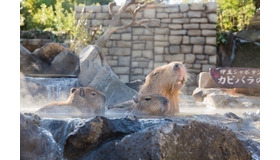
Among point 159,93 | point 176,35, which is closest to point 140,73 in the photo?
point 176,35

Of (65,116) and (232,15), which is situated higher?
(232,15)

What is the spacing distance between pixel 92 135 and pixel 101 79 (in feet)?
11.3

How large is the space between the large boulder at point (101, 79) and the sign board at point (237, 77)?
143 cm

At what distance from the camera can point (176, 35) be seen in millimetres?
11719

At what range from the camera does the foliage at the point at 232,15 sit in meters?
11.9

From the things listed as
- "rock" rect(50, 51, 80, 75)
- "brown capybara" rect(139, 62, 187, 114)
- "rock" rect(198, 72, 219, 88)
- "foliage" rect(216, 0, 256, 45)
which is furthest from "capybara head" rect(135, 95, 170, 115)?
"foliage" rect(216, 0, 256, 45)

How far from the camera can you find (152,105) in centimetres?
309

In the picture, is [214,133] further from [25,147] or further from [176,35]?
[176,35]

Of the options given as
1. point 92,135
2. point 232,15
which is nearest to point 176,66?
point 92,135

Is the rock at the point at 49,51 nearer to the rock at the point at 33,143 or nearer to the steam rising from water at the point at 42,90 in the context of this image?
the steam rising from water at the point at 42,90

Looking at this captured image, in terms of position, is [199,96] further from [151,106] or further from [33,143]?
[33,143]
